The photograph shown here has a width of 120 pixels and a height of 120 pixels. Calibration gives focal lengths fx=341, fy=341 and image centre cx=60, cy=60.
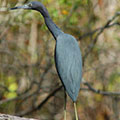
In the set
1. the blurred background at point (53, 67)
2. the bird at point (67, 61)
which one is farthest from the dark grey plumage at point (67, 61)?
the blurred background at point (53, 67)

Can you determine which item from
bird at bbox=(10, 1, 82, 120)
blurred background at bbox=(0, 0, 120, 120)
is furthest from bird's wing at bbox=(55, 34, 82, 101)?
blurred background at bbox=(0, 0, 120, 120)

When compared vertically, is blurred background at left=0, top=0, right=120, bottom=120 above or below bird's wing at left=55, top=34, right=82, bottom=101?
below

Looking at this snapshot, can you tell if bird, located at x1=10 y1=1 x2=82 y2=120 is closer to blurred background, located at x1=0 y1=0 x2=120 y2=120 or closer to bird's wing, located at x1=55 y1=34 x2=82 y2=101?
bird's wing, located at x1=55 y1=34 x2=82 y2=101

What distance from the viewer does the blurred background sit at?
20.0 ft

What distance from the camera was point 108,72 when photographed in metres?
7.59

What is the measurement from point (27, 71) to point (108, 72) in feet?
6.54

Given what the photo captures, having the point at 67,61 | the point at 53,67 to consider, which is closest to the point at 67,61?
the point at 67,61

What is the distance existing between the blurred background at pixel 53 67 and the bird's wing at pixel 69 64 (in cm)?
226

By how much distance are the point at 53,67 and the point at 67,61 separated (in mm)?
A: 3565

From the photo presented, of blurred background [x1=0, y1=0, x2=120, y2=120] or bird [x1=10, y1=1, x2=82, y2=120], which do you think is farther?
blurred background [x1=0, y1=0, x2=120, y2=120]

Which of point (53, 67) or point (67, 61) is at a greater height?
point (67, 61)

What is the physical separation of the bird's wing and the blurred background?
2.26 metres

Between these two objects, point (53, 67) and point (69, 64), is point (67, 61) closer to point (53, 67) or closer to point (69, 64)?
point (69, 64)

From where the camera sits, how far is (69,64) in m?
3.37
